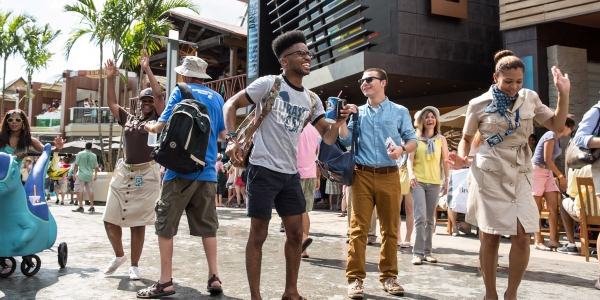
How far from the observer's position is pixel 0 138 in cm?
547

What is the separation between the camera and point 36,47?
30.1m

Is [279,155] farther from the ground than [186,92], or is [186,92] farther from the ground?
[186,92]

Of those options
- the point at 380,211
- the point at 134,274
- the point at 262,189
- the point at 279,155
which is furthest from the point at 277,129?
the point at 134,274

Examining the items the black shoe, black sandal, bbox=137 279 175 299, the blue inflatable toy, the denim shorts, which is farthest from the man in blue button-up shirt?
the black shoe

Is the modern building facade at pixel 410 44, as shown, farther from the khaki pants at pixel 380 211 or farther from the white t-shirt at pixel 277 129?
the white t-shirt at pixel 277 129

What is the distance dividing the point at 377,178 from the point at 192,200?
1568 mm

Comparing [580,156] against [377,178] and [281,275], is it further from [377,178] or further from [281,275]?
[281,275]

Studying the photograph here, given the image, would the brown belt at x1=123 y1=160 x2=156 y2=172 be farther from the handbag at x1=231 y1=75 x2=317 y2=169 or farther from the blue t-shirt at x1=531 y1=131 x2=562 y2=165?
the blue t-shirt at x1=531 y1=131 x2=562 y2=165

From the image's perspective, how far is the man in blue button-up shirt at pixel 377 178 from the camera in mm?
4414

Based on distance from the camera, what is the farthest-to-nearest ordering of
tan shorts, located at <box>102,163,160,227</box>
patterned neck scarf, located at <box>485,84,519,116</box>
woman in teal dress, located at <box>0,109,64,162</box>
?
woman in teal dress, located at <box>0,109,64,162</box>, tan shorts, located at <box>102,163,160,227</box>, patterned neck scarf, located at <box>485,84,519,116</box>

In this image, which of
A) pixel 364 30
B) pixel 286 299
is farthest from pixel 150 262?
pixel 364 30

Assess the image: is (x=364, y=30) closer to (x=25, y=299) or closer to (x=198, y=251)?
(x=198, y=251)

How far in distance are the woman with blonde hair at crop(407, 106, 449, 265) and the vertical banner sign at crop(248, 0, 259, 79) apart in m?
15.0

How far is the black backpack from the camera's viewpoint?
4.04 metres
